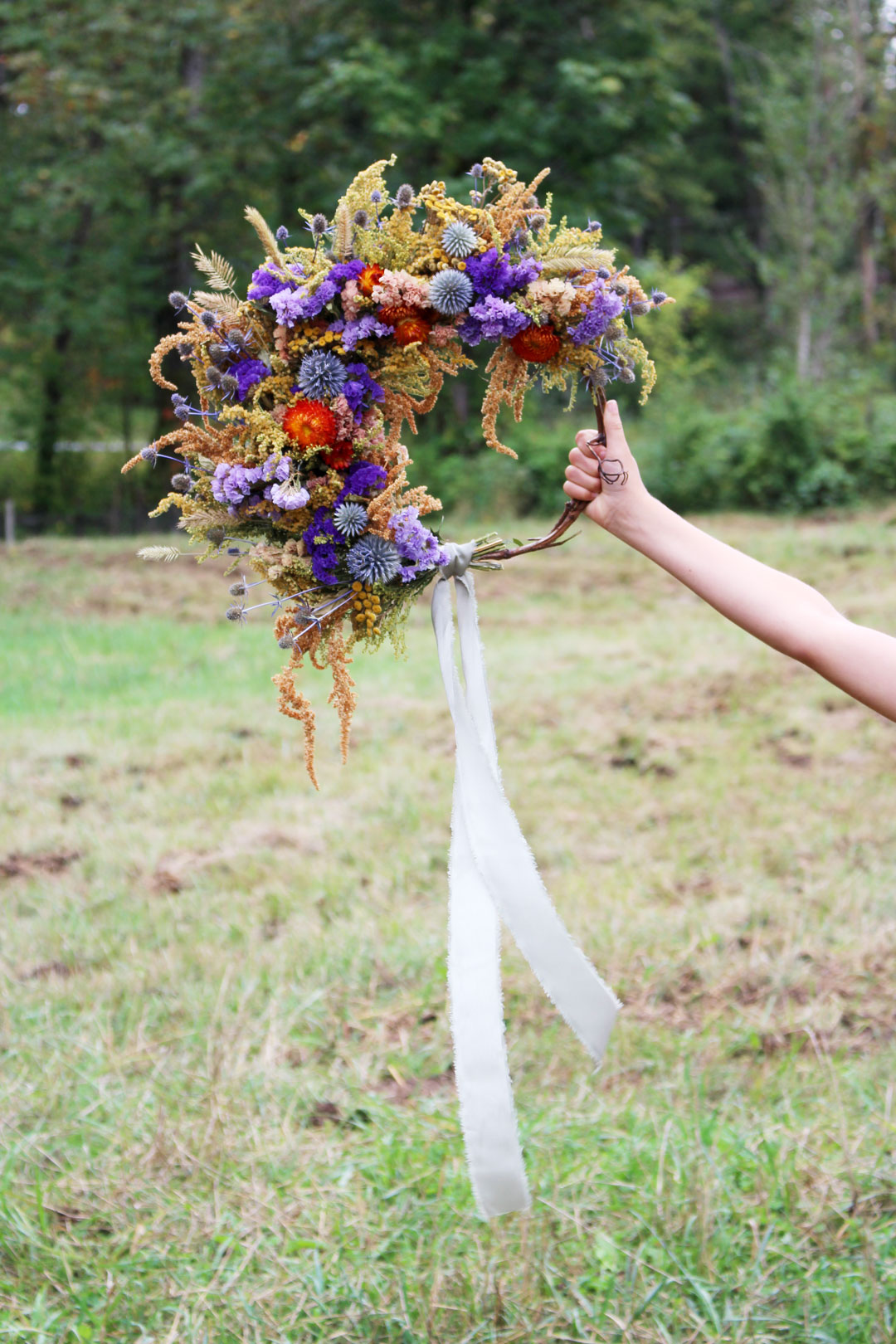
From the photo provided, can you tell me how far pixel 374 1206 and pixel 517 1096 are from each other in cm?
59

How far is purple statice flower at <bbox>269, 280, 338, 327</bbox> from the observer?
2070mm

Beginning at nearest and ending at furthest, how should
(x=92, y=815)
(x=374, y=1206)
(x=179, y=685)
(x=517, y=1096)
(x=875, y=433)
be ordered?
(x=374, y=1206), (x=517, y=1096), (x=92, y=815), (x=179, y=685), (x=875, y=433)

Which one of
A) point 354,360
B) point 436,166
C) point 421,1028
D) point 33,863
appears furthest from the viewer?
point 436,166

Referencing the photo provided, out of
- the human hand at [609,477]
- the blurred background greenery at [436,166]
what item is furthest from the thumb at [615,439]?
the blurred background greenery at [436,166]

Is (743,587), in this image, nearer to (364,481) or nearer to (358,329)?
(364,481)

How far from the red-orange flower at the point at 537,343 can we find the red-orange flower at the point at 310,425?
0.37 m

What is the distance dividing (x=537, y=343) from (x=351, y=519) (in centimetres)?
47

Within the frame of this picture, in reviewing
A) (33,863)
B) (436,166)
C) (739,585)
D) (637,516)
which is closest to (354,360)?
(637,516)

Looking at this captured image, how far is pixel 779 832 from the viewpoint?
16.0 feet

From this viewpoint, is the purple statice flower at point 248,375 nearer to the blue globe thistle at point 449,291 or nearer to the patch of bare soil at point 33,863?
the blue globe thistle at point 449,291

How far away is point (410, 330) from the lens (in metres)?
2.11

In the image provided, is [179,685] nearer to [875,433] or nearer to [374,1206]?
[374,1206]

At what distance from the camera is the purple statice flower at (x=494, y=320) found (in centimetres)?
206

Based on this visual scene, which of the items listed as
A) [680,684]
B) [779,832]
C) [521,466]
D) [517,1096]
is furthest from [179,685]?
[521,466]
